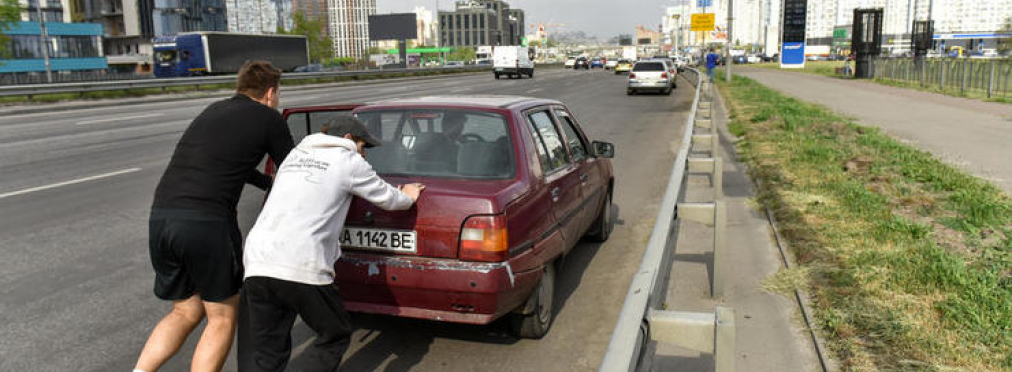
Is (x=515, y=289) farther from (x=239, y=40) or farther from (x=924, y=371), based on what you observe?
(x=239, y=40)

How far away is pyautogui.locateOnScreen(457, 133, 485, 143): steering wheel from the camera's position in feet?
14.9

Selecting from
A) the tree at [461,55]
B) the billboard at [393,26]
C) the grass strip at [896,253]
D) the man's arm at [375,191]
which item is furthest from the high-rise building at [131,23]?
the tree at [461,55]

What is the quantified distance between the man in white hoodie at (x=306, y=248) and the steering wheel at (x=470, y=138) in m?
1.14

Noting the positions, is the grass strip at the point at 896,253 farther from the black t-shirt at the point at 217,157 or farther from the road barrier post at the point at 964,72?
the road barrier post at the point at 964,72

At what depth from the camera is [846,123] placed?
16.0 m

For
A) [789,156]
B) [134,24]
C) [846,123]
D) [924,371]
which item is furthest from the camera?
[134,24]

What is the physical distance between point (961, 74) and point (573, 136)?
30426 millimetres

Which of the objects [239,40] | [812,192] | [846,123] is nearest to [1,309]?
[812,192]

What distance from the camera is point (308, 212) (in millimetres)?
3258

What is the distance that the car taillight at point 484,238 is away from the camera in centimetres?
389

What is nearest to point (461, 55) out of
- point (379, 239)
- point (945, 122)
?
point (945, 122)

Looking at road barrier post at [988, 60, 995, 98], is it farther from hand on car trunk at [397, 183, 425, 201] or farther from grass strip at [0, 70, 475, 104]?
grass strip at [0, 70, 475, 104]

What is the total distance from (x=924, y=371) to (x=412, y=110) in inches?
124

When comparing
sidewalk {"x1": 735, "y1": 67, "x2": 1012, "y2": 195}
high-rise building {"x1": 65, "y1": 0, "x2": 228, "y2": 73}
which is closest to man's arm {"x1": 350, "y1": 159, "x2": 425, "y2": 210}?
sidewalk {"x1": 735, "y1": 67, "x2": 1012, "y2": 195}
